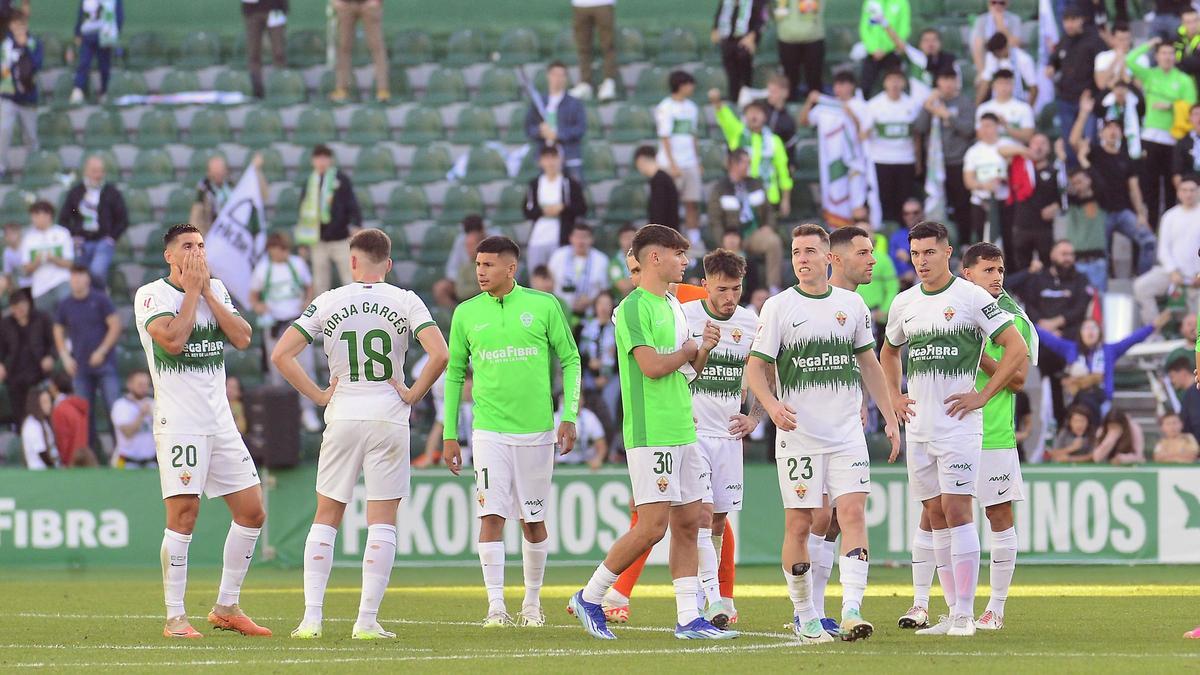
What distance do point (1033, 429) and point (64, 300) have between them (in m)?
11.4

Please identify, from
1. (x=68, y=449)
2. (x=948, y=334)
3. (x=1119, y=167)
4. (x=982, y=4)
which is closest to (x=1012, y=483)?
(x=948, y=334)

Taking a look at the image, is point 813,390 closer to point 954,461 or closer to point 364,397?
point 954,461

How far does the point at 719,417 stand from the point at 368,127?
1571cm

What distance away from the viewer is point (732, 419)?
12266 millimetres

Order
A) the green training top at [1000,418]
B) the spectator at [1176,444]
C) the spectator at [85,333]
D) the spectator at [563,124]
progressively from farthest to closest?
the spectator at [563,124] → the spectator at [85,333] → the spectator at [1176,444] → the green training top at [1000,418]

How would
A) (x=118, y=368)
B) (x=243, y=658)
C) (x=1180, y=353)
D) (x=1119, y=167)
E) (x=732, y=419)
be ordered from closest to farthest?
(x=243, y=658) → (x=732, y=419) → (x=1180, y=353) → (x=1119, y=167) → (x=118, y=368)

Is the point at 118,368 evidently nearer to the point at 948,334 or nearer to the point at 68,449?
the point at 68,449

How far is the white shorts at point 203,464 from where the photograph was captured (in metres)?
11.2

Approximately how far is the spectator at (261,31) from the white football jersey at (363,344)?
16.6 meters

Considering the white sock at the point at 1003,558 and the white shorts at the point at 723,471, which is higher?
the white shorts at the point at 723,471

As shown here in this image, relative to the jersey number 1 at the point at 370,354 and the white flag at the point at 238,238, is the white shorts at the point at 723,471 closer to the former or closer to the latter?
the jersey number 1 at the point at 370,354

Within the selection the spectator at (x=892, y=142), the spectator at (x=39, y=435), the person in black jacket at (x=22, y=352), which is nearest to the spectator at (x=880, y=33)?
the spectator at (x=892, y=142)

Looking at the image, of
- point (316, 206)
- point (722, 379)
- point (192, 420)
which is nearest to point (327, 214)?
point (316, 206)

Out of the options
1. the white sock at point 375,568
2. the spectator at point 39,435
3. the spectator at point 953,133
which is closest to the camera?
the white sock at point 375,568
